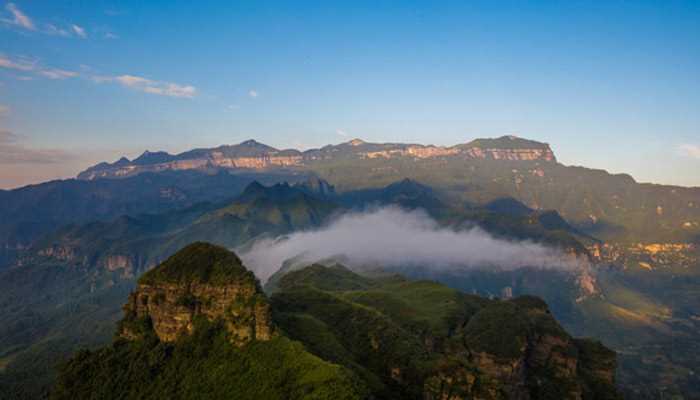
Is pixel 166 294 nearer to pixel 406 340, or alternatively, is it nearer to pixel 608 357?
pixel 406 340

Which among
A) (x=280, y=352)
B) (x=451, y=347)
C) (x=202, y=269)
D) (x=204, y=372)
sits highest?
(x=202, y=269)

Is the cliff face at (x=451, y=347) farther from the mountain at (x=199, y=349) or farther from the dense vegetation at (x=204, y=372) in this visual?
the dense vegetation at (x=204, y=372)

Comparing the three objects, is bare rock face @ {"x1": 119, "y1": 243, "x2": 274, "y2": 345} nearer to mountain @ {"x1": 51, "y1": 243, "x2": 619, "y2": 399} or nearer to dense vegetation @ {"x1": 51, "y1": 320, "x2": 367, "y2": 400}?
mountain @ {"x1": 51, "y1": 243, "x2": 619, "y2": 399}

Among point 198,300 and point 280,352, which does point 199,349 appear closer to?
point 198,300

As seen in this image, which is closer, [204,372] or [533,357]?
[204,372]

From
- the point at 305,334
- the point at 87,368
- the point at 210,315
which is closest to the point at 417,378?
the point at 305,334

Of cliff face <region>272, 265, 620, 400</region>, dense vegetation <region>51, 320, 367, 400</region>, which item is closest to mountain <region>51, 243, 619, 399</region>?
dense vegetation <region>51, 320, 367, 400</region>

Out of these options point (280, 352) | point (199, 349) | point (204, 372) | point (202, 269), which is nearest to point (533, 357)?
point (280, 352)
